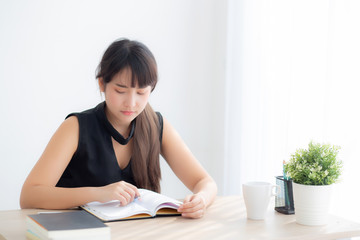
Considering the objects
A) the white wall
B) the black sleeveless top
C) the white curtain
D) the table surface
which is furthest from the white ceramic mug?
the white wall

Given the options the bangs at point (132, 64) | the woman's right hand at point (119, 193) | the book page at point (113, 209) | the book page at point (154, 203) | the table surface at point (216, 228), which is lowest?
the table surface at point (216, 228)

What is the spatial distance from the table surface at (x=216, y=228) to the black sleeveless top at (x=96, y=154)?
1.20ft

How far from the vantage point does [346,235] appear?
1.28 meters

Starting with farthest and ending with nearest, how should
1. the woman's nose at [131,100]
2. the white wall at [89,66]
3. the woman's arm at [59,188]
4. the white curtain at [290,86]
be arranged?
the white wall at [89,66] < the white curtain at [290,86] < the woman's nose at [131,100] < the woman's arm at [59,188]

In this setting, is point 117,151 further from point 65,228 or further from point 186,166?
point 65,228

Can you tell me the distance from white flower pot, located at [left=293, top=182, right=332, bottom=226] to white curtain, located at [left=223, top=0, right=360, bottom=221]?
0.87 meters

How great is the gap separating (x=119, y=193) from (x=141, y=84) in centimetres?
40

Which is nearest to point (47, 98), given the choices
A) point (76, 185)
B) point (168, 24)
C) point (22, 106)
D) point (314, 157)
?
point (22, 106)

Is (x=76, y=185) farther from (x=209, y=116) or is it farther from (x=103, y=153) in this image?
(x=209, y=116)

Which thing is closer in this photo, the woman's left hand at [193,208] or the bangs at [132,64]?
the woman's left hand at [193,208]

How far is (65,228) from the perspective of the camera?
1047mm

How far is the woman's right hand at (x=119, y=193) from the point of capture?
1.40 m

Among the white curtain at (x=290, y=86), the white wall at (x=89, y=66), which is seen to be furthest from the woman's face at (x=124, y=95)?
the white wall at (x=89, y=66)

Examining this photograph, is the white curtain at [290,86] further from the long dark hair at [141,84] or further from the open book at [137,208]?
the open book at [137,208]
